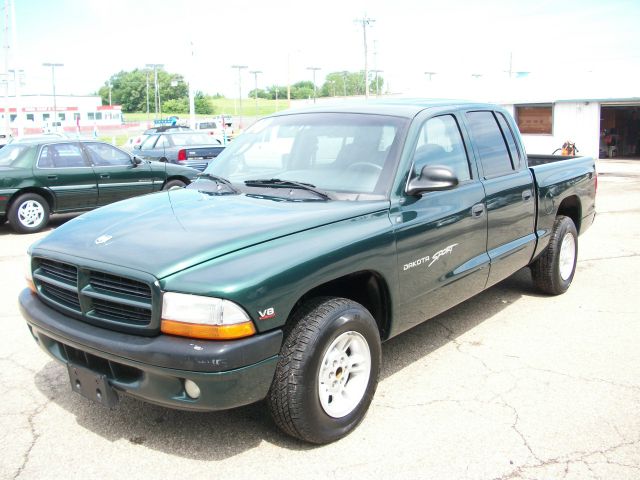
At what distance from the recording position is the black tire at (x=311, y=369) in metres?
3.04

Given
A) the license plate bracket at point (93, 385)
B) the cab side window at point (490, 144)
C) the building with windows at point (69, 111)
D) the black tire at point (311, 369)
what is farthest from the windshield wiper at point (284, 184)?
the building with windows at point (69, 111)

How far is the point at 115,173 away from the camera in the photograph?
1159cm

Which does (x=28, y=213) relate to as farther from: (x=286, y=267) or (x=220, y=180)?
(x=286, y=267)

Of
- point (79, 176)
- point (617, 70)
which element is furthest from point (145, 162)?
point (617, 70)

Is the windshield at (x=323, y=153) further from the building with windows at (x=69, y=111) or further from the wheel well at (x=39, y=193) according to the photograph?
the building with windows at (x=69, y=111)

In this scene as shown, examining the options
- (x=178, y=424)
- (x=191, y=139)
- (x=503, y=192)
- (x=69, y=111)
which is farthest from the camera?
(x=69, y=111)

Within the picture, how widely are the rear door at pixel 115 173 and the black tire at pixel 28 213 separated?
1.01 metres

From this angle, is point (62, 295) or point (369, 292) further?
point (369, 292)

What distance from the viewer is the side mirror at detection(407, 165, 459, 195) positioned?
3771mm

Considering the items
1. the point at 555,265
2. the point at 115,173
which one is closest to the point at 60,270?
the point at 555,265

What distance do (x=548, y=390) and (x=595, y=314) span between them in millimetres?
1871

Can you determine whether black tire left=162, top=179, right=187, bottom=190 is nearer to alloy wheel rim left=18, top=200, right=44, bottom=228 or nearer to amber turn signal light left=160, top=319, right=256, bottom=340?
alloy wheel rim left=18, top=200, right=44, bottom=228

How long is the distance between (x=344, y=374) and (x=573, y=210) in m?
4.08

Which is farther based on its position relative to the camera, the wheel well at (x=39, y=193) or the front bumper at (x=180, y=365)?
the wheel well at (x=39, y=193)
